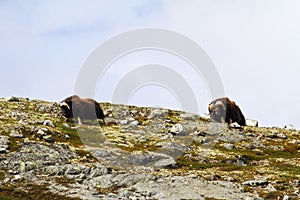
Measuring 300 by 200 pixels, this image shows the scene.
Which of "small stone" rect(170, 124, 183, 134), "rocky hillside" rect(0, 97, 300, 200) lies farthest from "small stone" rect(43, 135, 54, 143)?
"small stone" rect(170, 124, 183, 134)

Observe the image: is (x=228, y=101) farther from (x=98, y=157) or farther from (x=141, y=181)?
(x=141, y=181)

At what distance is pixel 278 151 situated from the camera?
2120 inches

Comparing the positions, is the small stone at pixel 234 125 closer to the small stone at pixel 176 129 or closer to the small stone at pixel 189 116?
the small stone at pixel 189 116

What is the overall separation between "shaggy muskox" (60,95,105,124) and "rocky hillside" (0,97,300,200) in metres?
1.35

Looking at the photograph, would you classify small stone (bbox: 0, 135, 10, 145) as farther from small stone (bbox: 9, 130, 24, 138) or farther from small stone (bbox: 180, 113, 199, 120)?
small stone (bbox: 180, 113, 199, 120)

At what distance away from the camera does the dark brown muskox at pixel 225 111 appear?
225 feet

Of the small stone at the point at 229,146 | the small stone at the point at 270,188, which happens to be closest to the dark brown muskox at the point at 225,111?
the small stone at the point at 229,146

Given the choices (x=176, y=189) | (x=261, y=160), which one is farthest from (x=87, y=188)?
(x=261, y=160)

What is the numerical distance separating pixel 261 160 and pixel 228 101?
23507 mm

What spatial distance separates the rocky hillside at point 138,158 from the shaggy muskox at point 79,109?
1.35 meters

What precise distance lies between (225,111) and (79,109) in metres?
23.7

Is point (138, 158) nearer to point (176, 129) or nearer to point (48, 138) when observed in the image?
point (48, 138)

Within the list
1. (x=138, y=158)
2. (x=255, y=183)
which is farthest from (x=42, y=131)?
(x=255, y=183)

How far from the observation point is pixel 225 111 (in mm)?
69250
